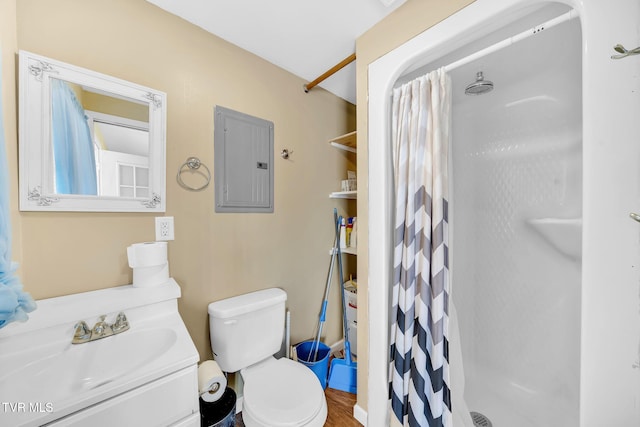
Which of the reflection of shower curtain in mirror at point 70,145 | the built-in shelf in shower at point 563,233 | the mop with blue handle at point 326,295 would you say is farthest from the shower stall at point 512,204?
the reflection of shower curtain in mirror at point 70,145

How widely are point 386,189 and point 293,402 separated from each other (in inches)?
44.3

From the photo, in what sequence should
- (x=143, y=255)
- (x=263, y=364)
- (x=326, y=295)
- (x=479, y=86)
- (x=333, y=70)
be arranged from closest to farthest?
(x=143, y=255), (x=479, y=86), (x=263, y=364), (x=333, y=70), (x=326, y=295)

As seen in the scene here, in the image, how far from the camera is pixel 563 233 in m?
1.21

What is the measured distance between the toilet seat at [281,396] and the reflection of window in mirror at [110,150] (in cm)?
110

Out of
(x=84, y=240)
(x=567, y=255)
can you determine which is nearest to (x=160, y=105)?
(x=84, y=240)

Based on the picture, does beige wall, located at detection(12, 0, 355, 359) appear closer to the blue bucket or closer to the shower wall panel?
the blue bucket

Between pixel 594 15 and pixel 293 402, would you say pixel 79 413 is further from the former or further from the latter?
pixel 594 15

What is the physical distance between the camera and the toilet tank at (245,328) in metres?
1.26

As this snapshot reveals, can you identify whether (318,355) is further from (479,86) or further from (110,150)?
(479,86)

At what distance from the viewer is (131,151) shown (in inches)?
43.3

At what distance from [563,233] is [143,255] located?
2.03m

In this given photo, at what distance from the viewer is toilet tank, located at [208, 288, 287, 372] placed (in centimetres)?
126

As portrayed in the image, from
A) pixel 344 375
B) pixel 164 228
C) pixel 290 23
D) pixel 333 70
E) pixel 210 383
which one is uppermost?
pixel 290 23

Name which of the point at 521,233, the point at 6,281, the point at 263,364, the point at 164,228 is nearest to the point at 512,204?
the point at 521,233
